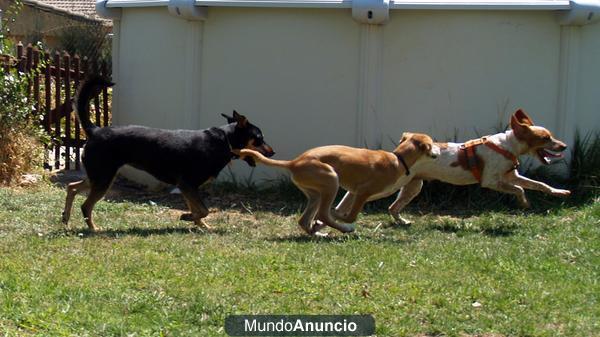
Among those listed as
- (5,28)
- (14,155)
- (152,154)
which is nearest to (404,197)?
(152,154)

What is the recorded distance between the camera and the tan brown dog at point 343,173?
9.17 m

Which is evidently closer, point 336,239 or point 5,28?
point 336,239

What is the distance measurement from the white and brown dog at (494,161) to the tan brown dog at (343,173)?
711 millimetres

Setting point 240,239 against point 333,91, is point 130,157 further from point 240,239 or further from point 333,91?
point 333,91

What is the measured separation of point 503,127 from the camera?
39.4 ft

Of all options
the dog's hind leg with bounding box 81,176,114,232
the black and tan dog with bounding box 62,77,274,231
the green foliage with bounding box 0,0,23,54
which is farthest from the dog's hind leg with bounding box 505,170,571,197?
the green foliage with bounding box 0,0,23,54

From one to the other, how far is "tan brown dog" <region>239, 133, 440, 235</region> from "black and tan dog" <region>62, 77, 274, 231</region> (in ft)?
2.32

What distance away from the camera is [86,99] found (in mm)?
9805

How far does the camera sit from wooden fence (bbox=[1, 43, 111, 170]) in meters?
14.0

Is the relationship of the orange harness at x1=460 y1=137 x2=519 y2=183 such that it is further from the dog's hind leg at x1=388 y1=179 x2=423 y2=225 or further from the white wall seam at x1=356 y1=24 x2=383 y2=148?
the white wall seam at x1=356 y1=24 x2=383 y2=148

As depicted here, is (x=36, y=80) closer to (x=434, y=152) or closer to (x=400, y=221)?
(x=400, y=221)

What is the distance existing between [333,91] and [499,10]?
2313mm

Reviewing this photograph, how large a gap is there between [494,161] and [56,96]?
23.3ft

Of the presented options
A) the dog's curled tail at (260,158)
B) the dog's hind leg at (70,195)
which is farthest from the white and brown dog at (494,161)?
the dog's hind leg at (70,195)
